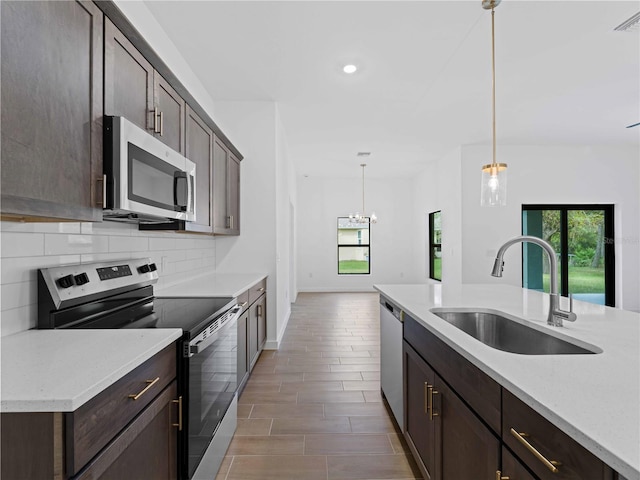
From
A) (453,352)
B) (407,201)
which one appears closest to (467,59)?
(453,352)

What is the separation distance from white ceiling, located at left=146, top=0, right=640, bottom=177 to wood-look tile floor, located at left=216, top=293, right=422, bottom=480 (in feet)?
9.30

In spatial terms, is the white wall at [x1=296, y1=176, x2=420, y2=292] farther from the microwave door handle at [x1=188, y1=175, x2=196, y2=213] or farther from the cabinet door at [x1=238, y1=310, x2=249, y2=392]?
the microwave door handle at [x1=188, y1=175, x2=196, y2=213]

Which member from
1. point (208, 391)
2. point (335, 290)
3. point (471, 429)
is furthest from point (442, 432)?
point (335, 290)

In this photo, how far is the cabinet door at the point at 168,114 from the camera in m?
2.03

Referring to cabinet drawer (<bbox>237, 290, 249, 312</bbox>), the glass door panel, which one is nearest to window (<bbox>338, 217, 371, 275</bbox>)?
the glass door panel

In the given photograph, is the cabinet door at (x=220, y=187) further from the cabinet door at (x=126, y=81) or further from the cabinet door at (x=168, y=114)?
the cabinet door at (x=126, y=81)

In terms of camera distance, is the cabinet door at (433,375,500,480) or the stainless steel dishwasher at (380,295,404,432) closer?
the cabinet door at (433,375,500,480)

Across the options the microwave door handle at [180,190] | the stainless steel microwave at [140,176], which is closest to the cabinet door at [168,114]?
the stainless steel microwave at [140,176]

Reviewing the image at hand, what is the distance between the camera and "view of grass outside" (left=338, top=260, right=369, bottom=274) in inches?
363

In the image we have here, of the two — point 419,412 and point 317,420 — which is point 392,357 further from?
point 317,420

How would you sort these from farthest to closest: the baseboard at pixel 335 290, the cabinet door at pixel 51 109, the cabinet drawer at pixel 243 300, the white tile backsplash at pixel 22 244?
the baseboard at pixel 335 290
the cabinet drawer at pixel 243 300
the white tile backsplash at pixel 22 244
the cabinet door at pixel 51 109

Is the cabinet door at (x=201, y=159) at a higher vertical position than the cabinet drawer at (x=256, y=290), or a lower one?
higher

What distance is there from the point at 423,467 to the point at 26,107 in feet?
6.90

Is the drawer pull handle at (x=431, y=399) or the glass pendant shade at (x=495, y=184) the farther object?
the glass pendant shade at (x=495, y=184)
